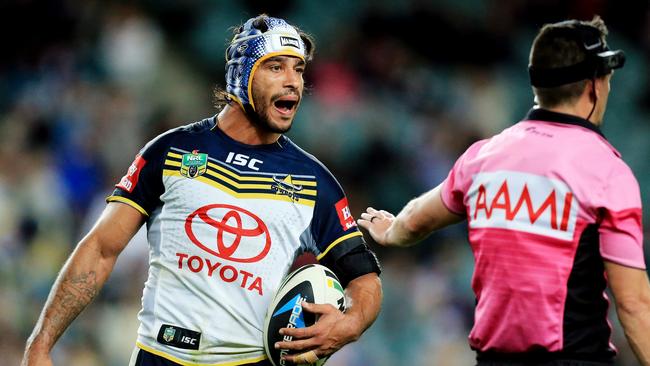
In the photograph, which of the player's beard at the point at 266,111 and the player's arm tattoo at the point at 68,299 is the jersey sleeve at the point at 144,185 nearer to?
the player's arm tattoo at the point at 68,299

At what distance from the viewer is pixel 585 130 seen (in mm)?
5188

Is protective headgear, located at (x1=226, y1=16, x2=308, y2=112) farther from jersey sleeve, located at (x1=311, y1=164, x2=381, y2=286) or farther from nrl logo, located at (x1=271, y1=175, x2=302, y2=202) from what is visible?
jersey sleeve, located at (x1=311, y1=164, x2=381, y2=286)

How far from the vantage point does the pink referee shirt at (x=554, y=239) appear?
5.00 meters

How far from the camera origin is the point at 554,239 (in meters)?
5.05

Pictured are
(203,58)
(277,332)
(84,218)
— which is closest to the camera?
(277,332)

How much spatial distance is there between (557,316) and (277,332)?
149 cm

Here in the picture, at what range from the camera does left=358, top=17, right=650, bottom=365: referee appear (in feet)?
16.4

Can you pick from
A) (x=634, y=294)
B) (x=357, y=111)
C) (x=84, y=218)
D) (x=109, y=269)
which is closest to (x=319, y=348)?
(x=109, y=269)

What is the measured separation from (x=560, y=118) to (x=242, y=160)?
5.82ft

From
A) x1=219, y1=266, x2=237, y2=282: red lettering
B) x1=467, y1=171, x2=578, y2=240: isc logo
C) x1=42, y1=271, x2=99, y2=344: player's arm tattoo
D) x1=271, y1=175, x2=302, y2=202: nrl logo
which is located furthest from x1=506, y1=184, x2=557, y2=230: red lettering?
x1=42, y1=271, x2=99, y2=344: player's arm tattoo

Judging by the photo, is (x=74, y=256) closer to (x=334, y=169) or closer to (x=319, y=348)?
(x=319, y=348)

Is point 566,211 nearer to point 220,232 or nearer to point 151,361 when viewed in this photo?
point 220,232

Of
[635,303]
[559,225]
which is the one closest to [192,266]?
[559,225]

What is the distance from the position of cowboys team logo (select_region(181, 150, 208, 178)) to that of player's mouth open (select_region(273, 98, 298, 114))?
1.58 ft
